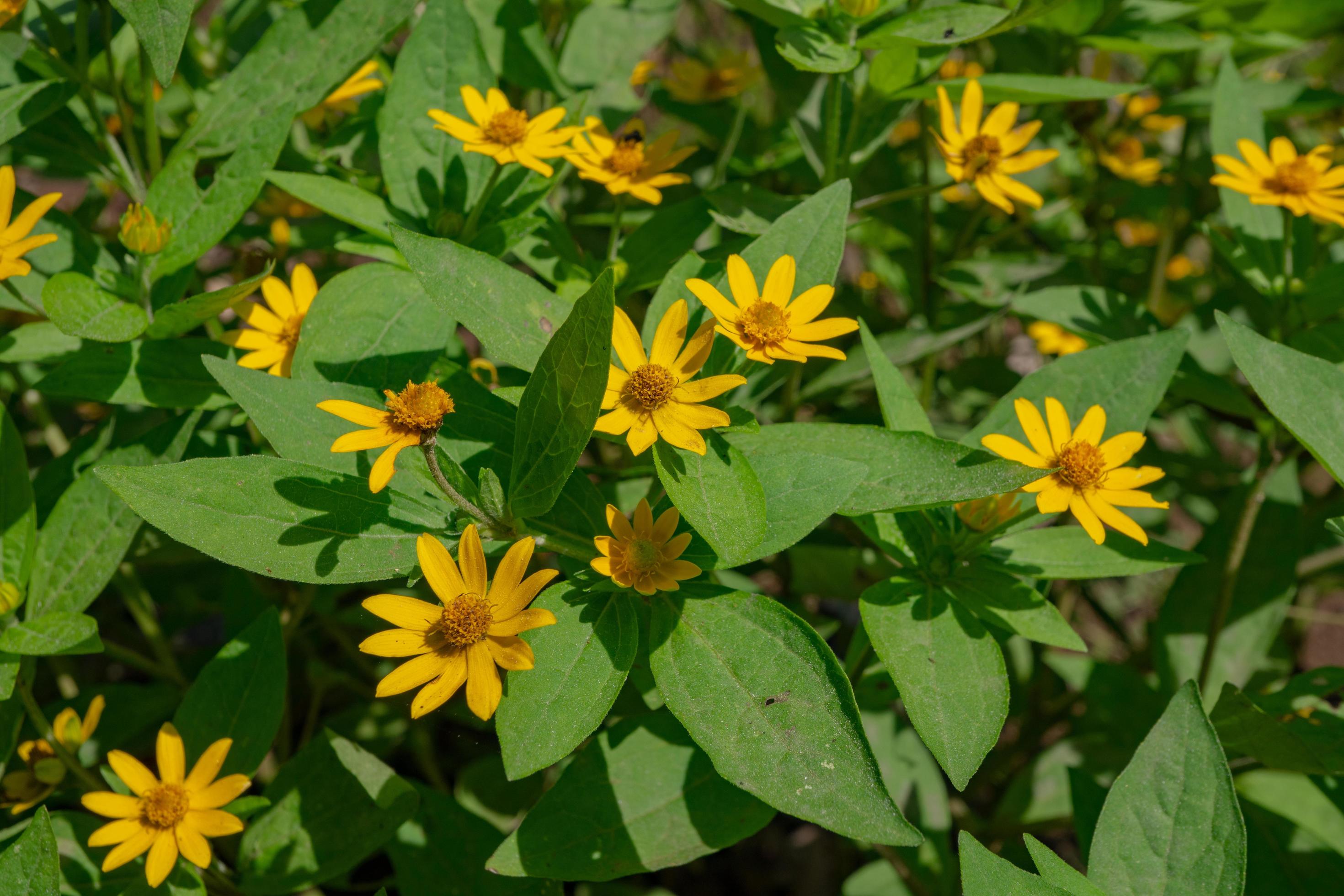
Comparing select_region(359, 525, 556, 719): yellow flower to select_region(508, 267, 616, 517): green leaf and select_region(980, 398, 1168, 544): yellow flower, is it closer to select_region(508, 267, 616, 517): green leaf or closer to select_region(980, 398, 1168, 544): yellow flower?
select_region(508, 267, 616, 517): green leaf

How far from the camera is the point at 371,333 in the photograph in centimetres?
158

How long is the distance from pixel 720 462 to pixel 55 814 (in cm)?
138

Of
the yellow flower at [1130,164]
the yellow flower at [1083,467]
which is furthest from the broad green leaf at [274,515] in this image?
the yellow flower at [1130,164]

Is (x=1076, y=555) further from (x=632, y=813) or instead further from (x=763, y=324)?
(x=632, y=813)

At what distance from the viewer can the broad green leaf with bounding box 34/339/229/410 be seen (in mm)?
1608

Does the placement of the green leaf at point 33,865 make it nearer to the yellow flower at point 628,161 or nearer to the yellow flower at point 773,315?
the yellow flower at point 773,315

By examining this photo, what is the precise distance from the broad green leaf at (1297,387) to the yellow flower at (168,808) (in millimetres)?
1741

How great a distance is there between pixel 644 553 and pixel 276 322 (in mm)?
941

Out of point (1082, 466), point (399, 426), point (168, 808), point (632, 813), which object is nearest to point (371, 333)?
point (399, 426)

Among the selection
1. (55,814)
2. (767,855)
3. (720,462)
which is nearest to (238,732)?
(55,814)

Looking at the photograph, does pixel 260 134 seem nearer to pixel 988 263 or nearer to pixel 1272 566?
pixel 988 263

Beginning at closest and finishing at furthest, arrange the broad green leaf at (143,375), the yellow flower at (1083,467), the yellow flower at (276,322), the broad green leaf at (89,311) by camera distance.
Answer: the yellow flower at (1083,467) < the broad green leaf at (89,311) < the broad green leaf at (143,375) < the yellow flower at (276,322)

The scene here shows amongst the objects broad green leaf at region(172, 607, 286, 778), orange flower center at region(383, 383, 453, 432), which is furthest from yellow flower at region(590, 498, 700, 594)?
broad green leaf at region(172, 607, 286, 778)

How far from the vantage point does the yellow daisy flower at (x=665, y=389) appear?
125 cm
